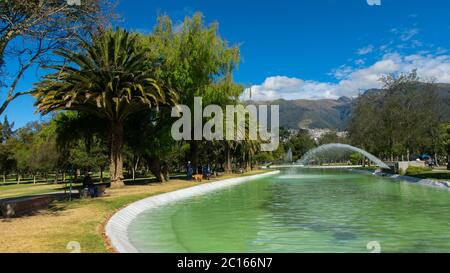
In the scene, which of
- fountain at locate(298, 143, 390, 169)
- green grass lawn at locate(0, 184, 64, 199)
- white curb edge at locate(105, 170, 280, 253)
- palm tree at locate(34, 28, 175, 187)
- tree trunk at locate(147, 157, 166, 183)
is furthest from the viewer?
fountain at locate(298, 143, 390, 169)

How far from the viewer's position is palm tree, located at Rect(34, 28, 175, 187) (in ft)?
98.0

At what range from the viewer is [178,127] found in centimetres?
3928

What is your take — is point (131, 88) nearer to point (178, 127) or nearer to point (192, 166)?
point (178, 127)

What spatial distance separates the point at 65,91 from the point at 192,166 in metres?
20.9

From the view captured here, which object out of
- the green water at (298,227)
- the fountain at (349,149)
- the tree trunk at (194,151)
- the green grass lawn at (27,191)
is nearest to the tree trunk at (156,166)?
the tree trunk at (194,151)

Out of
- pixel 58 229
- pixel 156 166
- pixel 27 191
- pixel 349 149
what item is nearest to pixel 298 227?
pixel 58 229

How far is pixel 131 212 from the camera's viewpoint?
19.5 m

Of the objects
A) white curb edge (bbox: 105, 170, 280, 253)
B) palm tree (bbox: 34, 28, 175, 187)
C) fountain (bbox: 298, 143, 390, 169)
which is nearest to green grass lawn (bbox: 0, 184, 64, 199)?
palm tree (bbox: 34, 28, 175, 187)

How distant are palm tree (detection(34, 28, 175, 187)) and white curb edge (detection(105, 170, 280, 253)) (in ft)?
22.6

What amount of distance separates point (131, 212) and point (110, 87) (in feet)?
43.8

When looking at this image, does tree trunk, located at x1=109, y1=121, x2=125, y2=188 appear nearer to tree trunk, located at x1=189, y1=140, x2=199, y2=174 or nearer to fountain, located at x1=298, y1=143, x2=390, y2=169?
tree trunk, located at x1=189, y1=140, x2=199, y2=174

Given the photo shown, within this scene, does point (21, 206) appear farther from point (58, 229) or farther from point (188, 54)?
point (188, 54)

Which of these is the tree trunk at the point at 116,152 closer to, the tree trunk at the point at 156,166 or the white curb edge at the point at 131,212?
the white curb edge at the point at 131,212
